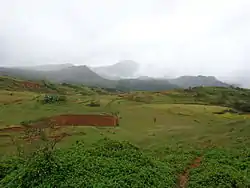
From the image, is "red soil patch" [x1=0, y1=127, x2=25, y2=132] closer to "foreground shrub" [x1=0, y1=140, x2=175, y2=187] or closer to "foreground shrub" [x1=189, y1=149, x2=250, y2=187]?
"foreground shrub" [x1=0, y1=140, x2=175, y2=187]

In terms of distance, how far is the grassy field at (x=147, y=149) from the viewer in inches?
870

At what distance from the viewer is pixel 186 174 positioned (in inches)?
1000

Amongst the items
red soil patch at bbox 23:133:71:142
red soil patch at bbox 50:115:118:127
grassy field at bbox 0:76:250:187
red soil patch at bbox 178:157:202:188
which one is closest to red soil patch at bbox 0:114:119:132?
red soil patch at bbox 50:115:118:127

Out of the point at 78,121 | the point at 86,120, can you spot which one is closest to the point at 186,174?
the point at 78,121

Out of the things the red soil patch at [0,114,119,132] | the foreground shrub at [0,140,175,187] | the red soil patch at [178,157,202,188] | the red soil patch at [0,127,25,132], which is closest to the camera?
the foreground shrub at [0,140,175,187]

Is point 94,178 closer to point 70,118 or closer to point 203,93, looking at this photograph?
point 70,118

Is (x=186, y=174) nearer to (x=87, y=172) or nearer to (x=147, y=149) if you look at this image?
(x=87, y=172)

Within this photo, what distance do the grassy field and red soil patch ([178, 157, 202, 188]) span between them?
0.23 ft

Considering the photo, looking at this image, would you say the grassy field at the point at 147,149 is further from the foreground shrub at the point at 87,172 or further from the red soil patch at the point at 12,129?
the red soil patch at the point at 12,129

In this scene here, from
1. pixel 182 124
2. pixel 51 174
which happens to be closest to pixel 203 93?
pixel 182 124

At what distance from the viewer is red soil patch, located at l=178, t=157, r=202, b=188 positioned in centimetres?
2320

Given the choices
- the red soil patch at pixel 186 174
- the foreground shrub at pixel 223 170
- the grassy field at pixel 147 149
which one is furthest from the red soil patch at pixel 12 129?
the foreground shrub at pixel 223 170

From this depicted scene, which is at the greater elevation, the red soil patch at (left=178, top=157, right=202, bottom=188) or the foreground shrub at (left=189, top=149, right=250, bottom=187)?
the foreground shrub at (left=189, top=149, right=250, bottom=187)

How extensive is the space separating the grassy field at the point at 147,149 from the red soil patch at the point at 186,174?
7 centimetres
